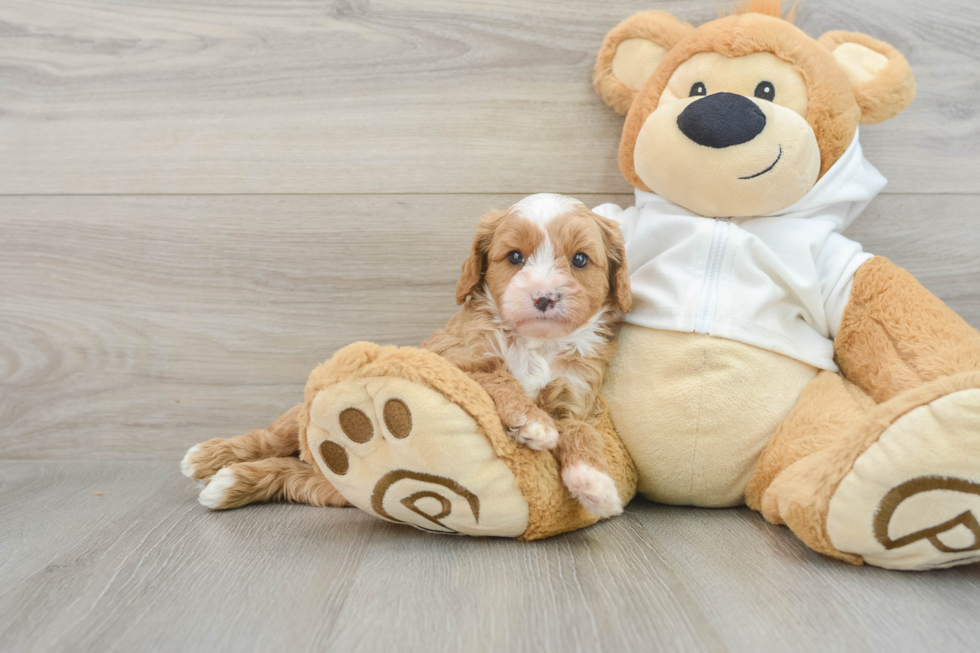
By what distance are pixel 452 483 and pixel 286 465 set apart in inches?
14.2

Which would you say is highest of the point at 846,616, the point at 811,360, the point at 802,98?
the point at 802,98

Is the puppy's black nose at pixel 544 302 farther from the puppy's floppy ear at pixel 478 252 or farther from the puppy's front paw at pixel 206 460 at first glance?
the puppy's front paw at pixel 206 460

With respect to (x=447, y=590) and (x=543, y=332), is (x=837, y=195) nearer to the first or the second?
(x=543, y=332)

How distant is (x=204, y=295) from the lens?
118cm

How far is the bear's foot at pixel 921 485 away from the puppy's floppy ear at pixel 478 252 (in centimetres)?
50

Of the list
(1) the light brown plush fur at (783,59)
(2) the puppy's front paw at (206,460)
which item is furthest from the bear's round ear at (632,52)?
(2) the puppy's front paw at (206,460)

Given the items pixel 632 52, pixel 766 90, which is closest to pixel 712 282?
pixel 766 90

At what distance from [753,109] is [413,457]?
0.63m

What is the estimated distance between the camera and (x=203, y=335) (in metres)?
1.19

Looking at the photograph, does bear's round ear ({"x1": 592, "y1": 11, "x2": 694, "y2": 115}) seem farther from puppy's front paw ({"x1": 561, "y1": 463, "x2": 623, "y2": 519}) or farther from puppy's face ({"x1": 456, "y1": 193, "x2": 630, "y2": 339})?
puppy's front paw ({"x1": 561, "y1": 463, "x2": 623, "y2": 519})

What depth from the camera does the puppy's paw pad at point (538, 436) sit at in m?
0.75

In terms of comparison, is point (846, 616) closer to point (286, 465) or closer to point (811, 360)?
point (811, 360)

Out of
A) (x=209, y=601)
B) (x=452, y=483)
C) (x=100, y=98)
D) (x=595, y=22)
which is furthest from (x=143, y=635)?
(x=595, y=22)

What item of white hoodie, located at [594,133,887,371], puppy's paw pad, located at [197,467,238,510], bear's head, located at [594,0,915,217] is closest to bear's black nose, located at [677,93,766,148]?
bear's head, located at [594,0,915,217]
